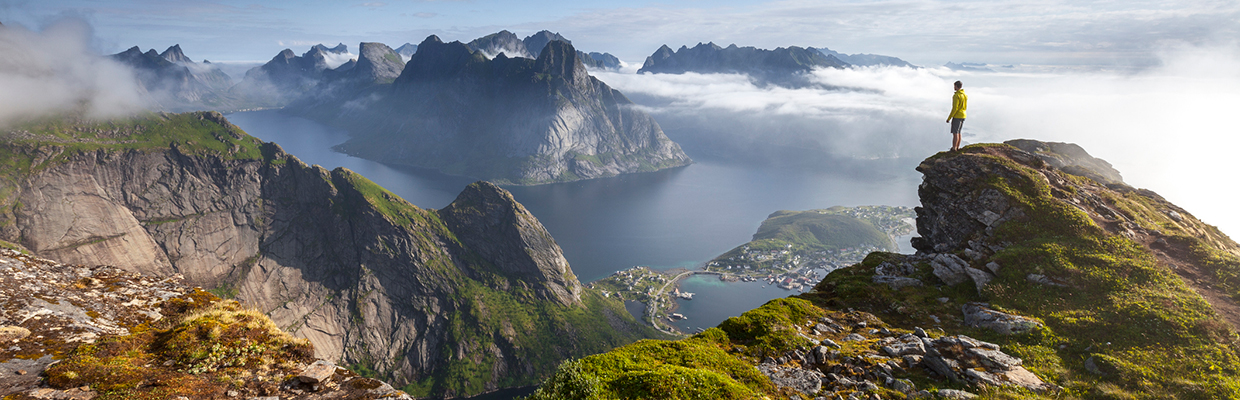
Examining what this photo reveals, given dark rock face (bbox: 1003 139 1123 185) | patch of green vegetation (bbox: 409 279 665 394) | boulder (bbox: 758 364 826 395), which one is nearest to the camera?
boulder (bbox: 758 364 826 395)

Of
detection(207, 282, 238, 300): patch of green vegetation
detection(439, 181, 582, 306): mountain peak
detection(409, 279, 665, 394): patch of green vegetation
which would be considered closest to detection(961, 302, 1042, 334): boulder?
detection(409, 279, 665, 394): patch of green vegetation

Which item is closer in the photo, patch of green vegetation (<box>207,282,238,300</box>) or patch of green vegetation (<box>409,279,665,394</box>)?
patch of green vegetation (<box>207,282,238,300</box>)

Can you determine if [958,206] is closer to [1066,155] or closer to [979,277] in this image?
[979,277]

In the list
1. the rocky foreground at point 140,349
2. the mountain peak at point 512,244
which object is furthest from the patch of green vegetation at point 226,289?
the rocky foreground at point 140,349

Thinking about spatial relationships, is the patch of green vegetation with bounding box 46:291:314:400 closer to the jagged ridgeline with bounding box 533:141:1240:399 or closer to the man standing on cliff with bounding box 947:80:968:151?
the jagged ridgeline with bounding box 533:141:1240:399

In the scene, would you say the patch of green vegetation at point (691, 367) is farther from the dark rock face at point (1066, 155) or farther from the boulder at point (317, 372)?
the dark rock face at point (1066, 155)

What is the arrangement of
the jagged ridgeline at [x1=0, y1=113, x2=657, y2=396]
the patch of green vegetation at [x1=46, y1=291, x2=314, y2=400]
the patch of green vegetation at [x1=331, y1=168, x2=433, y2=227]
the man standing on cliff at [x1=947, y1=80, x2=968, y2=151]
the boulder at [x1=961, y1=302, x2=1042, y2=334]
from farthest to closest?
1. the patch of green vegetation at [x1=331, y1=168, x2=433, y2=227]
2. the jagged ridgeline at [x1=0, y1=113, x2=657, y2=396]
3. the man standing on cliff at [x1=947, y1=80, x2=968, y2=151]
4. the boulder at [x1=961, y1=302, x2=1042, y2=334]
5. the patch of green vegetation at [x1=46, y1=291, x2=314, y2=400]

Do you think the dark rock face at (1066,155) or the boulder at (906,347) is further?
the dark rock face at (1066,155)
